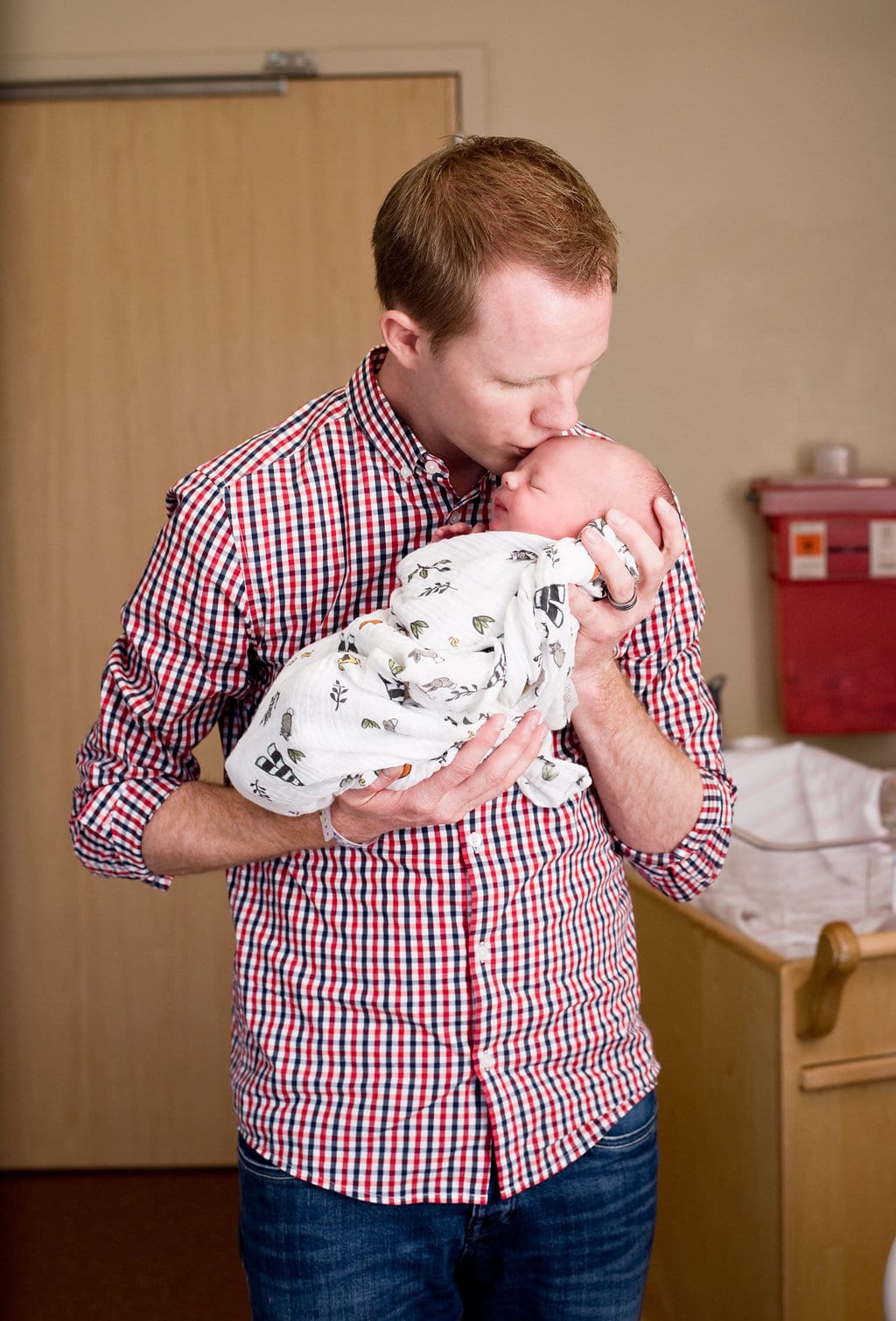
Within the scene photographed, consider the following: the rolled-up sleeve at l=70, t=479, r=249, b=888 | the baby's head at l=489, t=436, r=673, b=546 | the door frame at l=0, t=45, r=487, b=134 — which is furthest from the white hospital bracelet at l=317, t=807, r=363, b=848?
the door frame at l=0, t=45, r=487, b=134

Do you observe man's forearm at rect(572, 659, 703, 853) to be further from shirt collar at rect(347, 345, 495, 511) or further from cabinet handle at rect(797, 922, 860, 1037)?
cabinet handle at rect(797, 922, 860, 1037)

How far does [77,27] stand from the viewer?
2562mm

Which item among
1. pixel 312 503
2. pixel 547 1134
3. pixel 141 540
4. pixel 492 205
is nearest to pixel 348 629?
pixel 312 503

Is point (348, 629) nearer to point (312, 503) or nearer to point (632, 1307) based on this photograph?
point (312, 503)

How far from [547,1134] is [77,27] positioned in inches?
95.7

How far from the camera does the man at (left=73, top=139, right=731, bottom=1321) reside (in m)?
1.01

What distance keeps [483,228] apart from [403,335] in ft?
0.37

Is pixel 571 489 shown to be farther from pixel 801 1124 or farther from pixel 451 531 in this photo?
pixel 801 1124

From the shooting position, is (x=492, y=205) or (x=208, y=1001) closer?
(x=492, y=205)

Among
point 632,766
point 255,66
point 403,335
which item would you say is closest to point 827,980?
point 632,766

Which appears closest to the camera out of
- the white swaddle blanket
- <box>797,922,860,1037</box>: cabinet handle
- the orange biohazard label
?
the white swaddle blanket

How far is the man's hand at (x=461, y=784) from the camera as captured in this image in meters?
0.94

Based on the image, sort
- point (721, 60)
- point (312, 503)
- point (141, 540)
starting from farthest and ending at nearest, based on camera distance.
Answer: point (141, 540), point (721, 60), point (312, 503)

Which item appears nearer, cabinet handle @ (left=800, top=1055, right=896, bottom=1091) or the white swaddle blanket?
the white swaddle blanket
